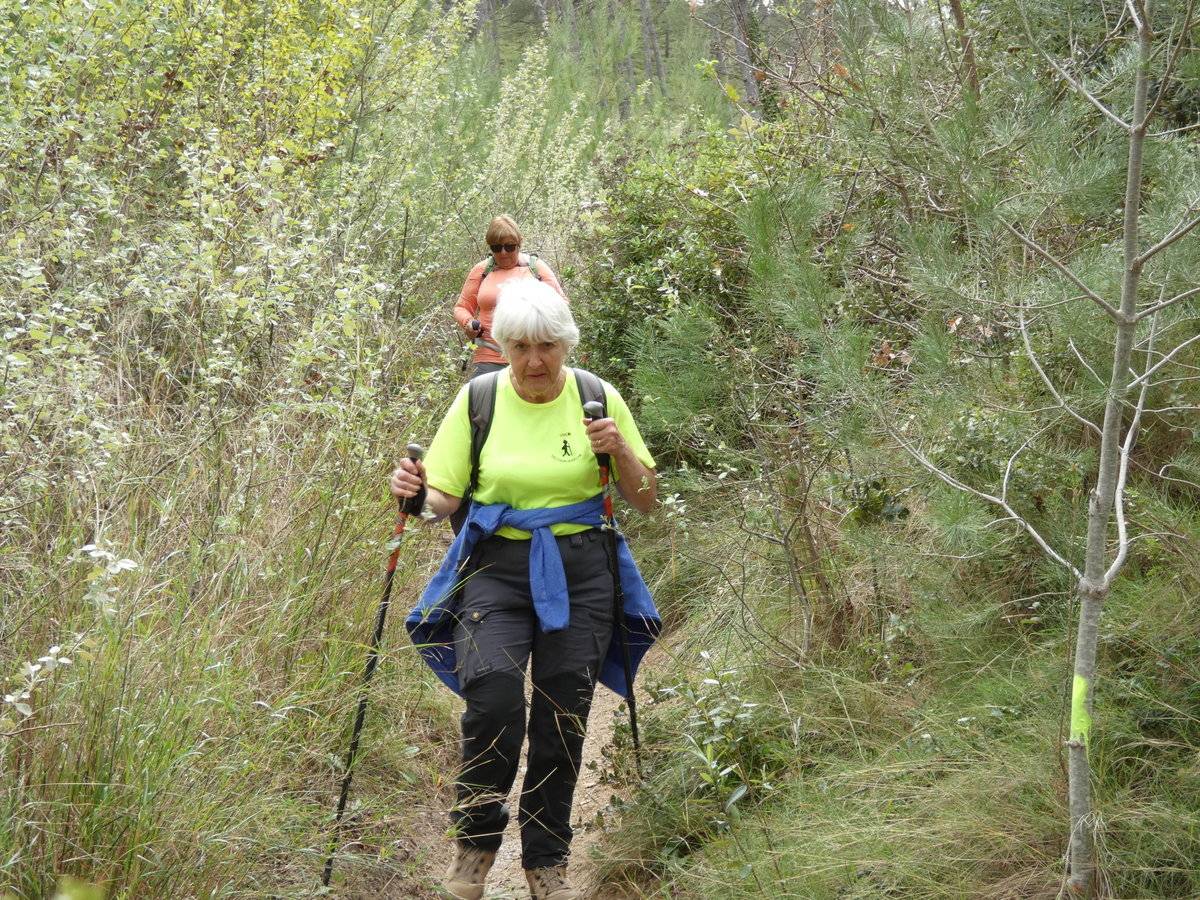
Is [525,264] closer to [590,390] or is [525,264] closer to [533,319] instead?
[590,390]

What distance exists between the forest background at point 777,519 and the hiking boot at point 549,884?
32 centimetres

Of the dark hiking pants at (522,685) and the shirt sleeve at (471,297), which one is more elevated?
the shirt sleeve at (471,297)

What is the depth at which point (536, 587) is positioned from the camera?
160 inches

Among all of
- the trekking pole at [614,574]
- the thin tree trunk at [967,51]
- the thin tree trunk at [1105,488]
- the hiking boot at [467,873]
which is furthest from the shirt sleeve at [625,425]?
the thin tree trunk at [1105,488]

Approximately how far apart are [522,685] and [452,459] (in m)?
0.82

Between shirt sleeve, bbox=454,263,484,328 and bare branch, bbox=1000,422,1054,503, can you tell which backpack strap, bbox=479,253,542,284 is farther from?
bare branch, bbox=1000,422,1054,503

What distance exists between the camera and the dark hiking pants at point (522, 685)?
4.05 m

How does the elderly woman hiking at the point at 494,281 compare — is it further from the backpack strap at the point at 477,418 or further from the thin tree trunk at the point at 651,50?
the thin tree trunk at the point at 651,50

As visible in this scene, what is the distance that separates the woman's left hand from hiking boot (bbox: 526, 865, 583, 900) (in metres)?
1.48

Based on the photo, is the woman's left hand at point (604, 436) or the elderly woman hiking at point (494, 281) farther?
the elderly woman hiking at point (494, 281)

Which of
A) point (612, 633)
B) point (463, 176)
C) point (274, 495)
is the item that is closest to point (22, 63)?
point (274, 495)

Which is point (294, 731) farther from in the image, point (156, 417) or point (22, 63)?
point (22, 63)

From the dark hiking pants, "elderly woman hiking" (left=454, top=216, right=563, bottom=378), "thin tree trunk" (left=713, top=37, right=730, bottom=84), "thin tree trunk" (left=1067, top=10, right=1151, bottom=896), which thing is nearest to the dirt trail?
the dark hiking pants

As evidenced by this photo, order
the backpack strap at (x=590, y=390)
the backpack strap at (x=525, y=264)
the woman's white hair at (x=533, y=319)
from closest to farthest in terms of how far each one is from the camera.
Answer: the woman's white hair at (x=533, y=319) < the backpack strap at (x=590, y=390) < the backpack strap at (x=525, y=264)
